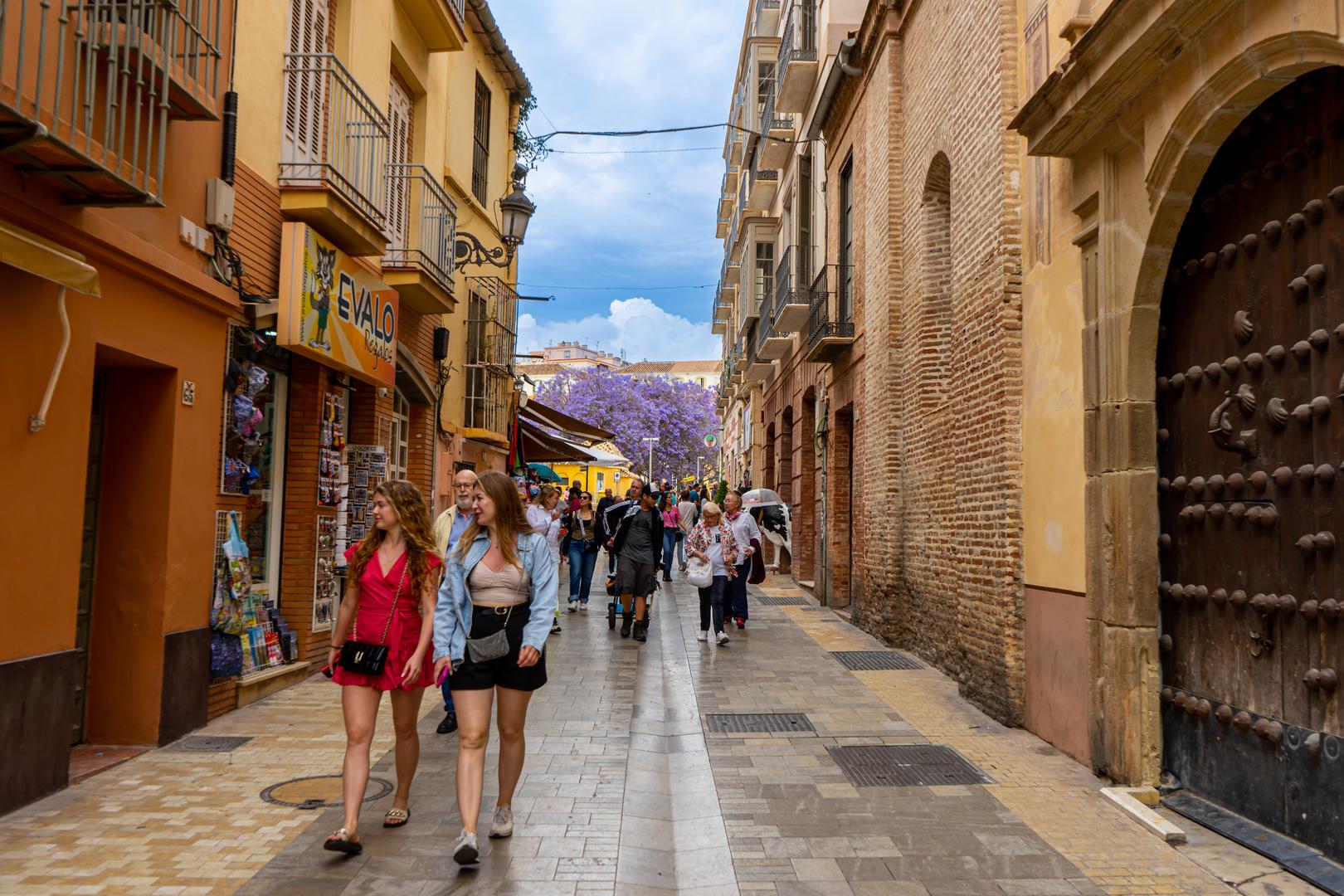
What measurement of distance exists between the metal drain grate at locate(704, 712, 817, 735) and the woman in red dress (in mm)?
2910

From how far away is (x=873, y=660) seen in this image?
10695 millimetres

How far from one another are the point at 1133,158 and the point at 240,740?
22.5 feet

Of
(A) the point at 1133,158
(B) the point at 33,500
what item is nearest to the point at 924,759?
(A) the point at 1133,158

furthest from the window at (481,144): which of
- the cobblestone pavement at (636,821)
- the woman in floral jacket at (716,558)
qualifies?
the cobblestone pavement at (636,821)

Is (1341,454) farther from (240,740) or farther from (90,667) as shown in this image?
(90,667)

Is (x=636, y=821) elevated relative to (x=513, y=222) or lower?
lower

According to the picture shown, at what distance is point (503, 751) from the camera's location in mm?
4977

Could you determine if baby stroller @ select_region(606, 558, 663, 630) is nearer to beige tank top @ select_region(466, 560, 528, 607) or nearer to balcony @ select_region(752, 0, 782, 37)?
beige tank top @ select_region(466, 560, 528, 607)

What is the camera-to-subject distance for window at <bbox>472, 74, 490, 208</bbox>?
16.1 metres

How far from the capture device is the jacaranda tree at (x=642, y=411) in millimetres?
56344

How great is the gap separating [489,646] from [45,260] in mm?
2921

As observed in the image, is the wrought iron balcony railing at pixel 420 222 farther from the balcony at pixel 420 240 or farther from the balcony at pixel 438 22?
the balcony at pixel 438 22

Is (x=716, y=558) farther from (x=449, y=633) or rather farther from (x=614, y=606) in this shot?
(x=449, y=633)

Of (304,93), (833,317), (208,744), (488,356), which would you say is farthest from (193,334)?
(833,317)
